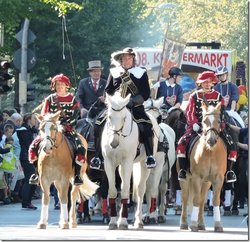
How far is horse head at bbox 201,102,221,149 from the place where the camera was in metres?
20.6

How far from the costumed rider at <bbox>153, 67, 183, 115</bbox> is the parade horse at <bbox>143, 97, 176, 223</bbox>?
1.58 m

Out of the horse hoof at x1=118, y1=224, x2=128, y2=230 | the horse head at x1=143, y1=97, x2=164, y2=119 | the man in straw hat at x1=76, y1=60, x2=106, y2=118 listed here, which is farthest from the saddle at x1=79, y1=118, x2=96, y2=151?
the horse hoof at x1=118, y1=224, x2=128, y2=230

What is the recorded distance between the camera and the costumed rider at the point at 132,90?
858 inches

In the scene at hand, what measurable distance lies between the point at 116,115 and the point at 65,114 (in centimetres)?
131

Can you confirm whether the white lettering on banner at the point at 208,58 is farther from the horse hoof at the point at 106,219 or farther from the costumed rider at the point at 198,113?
the costumed rider at the point at 198,113

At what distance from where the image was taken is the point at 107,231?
2088cm

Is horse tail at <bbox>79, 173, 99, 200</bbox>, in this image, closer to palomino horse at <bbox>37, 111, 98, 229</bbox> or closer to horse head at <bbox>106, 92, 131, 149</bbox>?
palomino horse at <bbox>37, 111, 98, 229</bbox>

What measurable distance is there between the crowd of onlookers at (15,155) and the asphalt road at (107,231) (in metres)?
4.20

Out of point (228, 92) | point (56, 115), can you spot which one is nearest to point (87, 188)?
point (56, 115)

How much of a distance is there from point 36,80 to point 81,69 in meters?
1.98

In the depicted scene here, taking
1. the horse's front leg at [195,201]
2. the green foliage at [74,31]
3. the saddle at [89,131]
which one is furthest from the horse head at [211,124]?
the green foliage at [74,31]

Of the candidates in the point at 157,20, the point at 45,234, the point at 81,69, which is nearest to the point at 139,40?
the point at 81,69

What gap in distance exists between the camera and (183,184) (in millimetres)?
21641

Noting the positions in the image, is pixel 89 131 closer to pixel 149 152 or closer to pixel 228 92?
pixel 149 152
